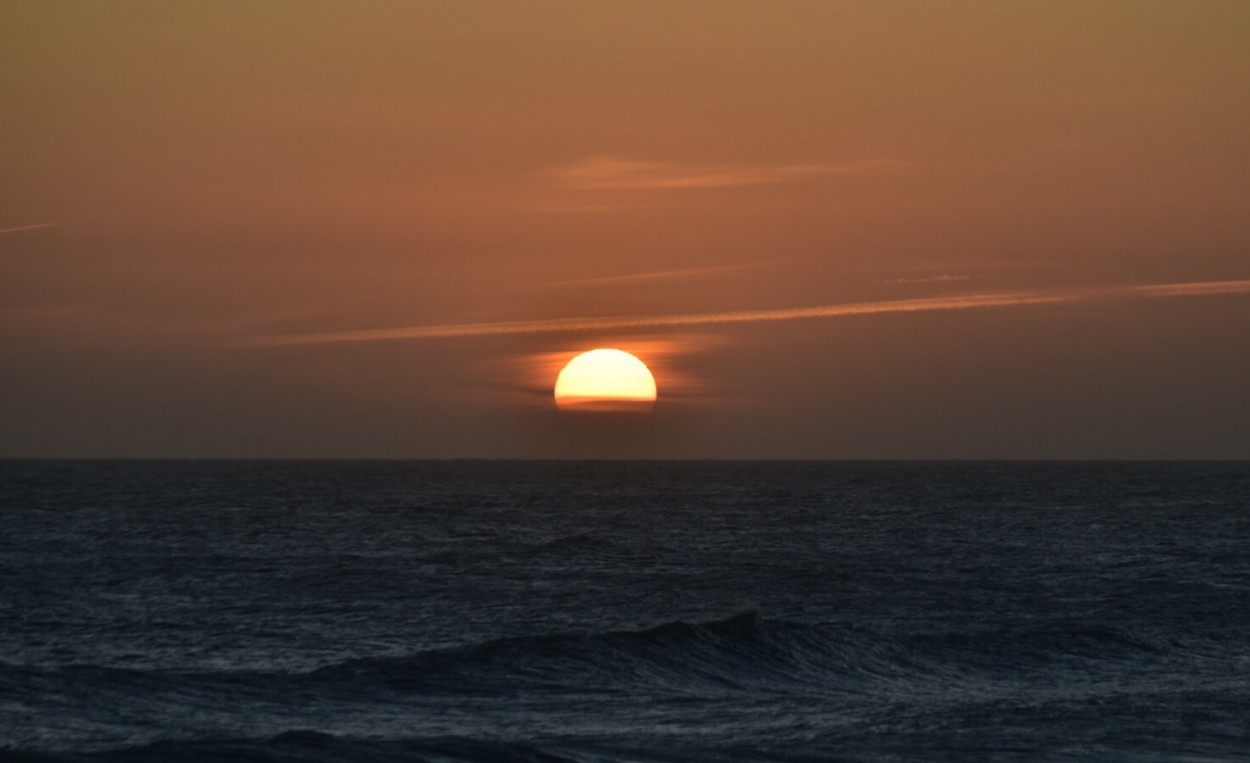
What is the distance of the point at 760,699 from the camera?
97.7 ft

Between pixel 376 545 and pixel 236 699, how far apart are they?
39878mm

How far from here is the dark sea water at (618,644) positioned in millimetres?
24562

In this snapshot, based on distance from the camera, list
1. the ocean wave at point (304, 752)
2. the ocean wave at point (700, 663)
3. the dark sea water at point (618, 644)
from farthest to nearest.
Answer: the ocean wave at point (700, 663), the dark sea water at point (618, 644), the ocean wave at point (304, 752)

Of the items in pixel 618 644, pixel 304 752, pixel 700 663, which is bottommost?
pixel 304 752

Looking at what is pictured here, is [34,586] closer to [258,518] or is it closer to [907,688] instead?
[907,688]

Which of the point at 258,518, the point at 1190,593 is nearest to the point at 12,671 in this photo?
the point at 1190,593

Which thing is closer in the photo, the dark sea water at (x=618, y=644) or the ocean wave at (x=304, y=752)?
the ocean wave at (x=304, y=752)

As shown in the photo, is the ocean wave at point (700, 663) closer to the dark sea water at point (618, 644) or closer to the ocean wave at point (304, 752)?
the dark sea water at point (618, 644)

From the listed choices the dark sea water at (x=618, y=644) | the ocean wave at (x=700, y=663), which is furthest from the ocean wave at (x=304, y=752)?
the ocean wave at (x=700, y=663)

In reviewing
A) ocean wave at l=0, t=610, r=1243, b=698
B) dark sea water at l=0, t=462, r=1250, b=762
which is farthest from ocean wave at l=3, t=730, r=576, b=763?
ocean wave at l=0, t=610, r=1243, b=698

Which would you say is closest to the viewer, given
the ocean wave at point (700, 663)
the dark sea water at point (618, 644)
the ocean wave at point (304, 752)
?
the ocean wave at point (304, 752)

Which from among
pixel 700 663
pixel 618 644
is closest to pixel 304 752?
pixel 700 663

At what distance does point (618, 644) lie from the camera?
115 feet

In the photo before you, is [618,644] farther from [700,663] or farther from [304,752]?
[304,752]
